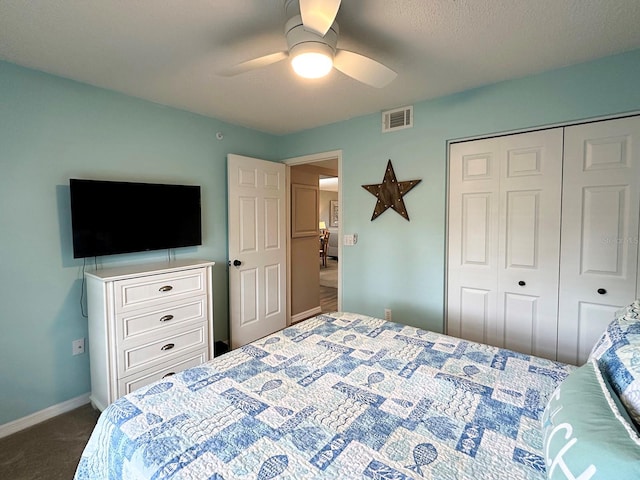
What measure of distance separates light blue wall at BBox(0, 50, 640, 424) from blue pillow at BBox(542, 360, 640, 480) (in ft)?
5.99

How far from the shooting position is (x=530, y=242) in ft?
7.68

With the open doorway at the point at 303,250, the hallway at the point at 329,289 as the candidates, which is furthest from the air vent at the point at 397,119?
the hallway at the point at 329,289

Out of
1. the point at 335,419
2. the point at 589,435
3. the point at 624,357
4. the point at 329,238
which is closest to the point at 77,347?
the point at 335,419

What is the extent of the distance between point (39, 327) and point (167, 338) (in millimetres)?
823

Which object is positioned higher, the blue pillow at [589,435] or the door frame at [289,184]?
the door frame at [289,184]

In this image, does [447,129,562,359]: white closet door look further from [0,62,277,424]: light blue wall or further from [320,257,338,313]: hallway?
[0,62,277,424]: light blue wall

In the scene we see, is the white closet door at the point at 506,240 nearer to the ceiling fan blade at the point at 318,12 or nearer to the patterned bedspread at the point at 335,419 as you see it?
the patterned bedspread at the point at 335,419

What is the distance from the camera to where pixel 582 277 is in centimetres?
216

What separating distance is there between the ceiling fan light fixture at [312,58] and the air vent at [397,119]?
1485mm

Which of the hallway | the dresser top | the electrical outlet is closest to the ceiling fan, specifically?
the dresser top

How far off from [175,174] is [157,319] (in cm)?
132

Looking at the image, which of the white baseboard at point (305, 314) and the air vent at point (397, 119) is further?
the white baseboard at point (305, 314)

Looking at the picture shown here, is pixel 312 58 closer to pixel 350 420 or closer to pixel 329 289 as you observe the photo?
pixel 350 420

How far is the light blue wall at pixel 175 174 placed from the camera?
2.03 m
